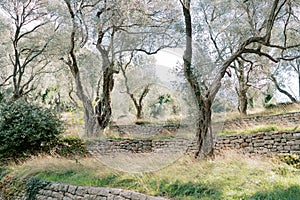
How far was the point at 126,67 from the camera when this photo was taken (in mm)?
17562

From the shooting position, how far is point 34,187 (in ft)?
21.8

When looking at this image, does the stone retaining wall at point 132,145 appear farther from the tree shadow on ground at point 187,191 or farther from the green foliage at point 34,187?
the tree shadow on ground at point 187,191

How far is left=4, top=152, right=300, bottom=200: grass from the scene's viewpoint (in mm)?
4141

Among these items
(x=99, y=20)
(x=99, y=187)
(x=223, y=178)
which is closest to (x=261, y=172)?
(x=223, y=178)

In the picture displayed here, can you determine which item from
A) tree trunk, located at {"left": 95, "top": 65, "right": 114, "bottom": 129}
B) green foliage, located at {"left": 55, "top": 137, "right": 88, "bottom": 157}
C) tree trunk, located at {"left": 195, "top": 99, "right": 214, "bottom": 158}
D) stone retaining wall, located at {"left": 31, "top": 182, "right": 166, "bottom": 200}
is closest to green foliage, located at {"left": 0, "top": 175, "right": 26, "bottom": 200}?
stone retaining wall, located at {"left": 31, "top": 182, "right": 166, "bottom": 200}

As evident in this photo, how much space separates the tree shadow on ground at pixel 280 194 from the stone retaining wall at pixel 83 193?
53.7 inches

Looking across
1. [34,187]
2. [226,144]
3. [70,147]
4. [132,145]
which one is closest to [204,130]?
[226,144]

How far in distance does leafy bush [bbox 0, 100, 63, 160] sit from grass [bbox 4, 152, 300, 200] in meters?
2.58

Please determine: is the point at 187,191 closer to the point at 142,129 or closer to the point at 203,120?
the point at 203,120

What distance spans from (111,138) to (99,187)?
22.3 ft

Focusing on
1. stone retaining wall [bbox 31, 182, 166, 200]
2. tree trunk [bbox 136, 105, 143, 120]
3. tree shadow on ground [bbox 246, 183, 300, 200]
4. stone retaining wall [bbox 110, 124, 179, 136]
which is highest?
tree trunk [bbox 136, 105, 143, 120]

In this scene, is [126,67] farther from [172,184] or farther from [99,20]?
[172,184]

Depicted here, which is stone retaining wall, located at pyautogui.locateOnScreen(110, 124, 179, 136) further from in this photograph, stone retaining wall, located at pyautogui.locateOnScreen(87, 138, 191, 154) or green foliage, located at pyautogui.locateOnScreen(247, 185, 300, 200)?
green foliage, located at pyautogui.locateOnScreen(247, 185, 300, 200)

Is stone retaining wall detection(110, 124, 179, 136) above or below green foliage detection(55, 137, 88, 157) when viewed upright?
above
